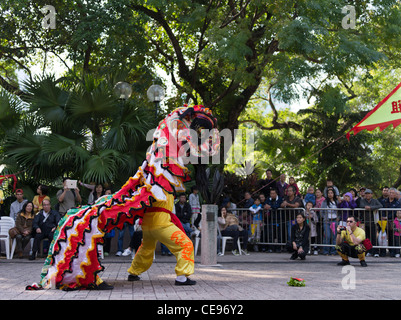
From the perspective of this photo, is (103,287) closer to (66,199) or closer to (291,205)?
(66,199)

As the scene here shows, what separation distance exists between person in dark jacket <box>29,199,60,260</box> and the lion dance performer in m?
5.12

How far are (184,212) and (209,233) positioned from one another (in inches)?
121

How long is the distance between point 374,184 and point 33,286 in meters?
19.5

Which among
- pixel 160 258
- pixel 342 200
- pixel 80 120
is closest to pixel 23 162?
pixel 80 120

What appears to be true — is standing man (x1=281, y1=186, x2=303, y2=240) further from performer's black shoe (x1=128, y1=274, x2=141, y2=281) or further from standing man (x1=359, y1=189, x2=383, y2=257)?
performer's black shoe (x1=128, y1=274, x2=141, y2=281)

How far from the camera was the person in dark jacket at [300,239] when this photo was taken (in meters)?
13.3

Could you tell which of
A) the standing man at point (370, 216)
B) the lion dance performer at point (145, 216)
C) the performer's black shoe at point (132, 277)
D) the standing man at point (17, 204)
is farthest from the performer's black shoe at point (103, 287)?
the standing man at point (370, 216)

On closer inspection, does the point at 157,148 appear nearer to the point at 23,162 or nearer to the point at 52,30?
the point at 23,162

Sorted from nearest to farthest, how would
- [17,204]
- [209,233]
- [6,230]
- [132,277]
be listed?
[132,277] < [209,233] < [6,230] < [17,204]

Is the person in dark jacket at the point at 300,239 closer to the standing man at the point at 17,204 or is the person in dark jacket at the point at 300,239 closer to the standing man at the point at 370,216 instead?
the standing man at the point at 370,216

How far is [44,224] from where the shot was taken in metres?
13.6

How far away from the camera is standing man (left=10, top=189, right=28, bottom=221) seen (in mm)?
14105

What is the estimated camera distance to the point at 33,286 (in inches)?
313

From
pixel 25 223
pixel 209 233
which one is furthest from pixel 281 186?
pixel 25 223
